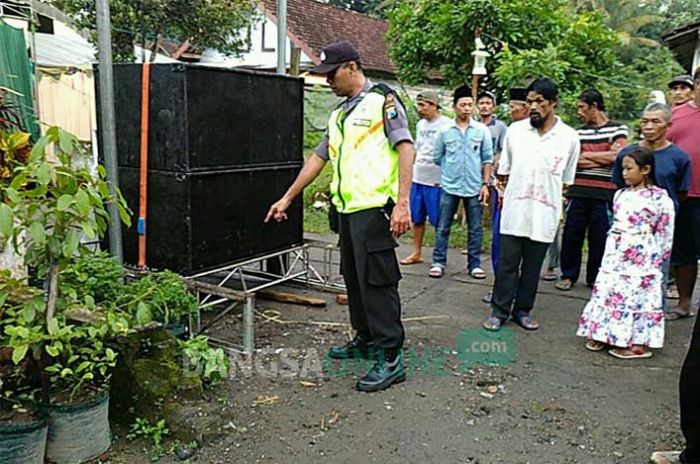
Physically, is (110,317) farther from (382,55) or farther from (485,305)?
(382,55)

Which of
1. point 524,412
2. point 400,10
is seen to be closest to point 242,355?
point 524,412

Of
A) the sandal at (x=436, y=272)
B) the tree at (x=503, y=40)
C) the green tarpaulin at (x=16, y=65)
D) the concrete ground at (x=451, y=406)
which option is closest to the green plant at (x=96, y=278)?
the concrete ground at (x=451, y=406)

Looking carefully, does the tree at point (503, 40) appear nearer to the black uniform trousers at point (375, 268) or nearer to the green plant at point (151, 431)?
the black uniform trousers at point (375, 268)

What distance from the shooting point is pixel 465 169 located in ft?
17.9

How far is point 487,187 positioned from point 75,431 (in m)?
3.92

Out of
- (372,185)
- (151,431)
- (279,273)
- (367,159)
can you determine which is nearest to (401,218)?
(372,185)

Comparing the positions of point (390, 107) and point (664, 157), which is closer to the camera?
point (390, 107)

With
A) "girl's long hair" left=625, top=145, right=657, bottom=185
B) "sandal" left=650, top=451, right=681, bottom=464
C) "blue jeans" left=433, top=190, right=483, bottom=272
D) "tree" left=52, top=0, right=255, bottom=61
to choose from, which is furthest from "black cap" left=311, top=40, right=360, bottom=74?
"tree" left=52, top=0, right=255, bottom=61

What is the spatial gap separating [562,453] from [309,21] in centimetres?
2012

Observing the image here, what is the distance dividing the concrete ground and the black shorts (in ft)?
1.70

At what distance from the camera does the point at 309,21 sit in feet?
69.0

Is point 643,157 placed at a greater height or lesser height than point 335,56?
lesser

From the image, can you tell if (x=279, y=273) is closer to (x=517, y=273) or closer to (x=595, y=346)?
(x=517, y=273)

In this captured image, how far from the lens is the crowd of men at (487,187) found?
3.24 meters
